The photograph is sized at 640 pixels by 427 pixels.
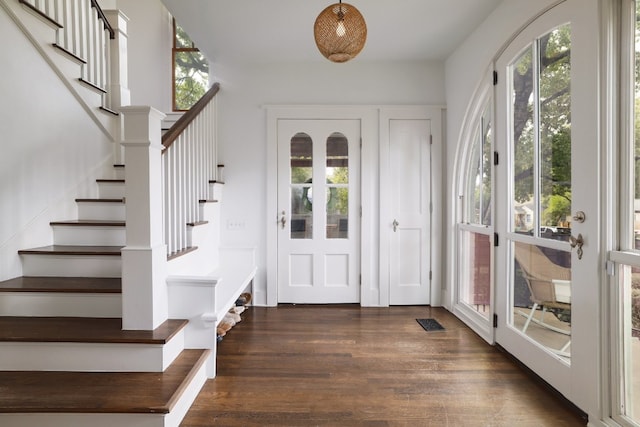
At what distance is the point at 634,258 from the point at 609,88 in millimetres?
851

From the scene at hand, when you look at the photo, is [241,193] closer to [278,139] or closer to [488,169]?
[278,139]

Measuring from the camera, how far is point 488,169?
3109 mm

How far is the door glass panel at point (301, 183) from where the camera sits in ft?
12.9

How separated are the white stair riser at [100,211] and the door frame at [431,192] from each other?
8.46 ft

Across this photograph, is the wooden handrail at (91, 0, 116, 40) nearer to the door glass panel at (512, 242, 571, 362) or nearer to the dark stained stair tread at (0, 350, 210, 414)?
the dark stained stair tread at (0, 350, 210, 414)

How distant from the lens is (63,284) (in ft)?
7.14

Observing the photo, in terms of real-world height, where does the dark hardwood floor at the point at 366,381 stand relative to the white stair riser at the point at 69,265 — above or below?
below

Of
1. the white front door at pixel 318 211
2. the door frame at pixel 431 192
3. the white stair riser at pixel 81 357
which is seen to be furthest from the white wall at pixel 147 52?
the white stair riser at pixel 81 357

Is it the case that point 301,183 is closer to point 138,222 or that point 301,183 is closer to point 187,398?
point 138,222

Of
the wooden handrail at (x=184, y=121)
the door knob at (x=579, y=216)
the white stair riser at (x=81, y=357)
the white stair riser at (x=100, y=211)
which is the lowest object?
the white stair riser at (x=81, y=357)

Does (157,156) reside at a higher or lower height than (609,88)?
lower

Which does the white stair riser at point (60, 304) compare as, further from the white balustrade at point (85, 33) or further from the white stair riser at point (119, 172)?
the white balustrade at point (85, 33)

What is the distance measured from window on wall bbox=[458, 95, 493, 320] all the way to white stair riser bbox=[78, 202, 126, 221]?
312 cm

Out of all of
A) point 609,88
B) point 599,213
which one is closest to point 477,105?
point 609,88
